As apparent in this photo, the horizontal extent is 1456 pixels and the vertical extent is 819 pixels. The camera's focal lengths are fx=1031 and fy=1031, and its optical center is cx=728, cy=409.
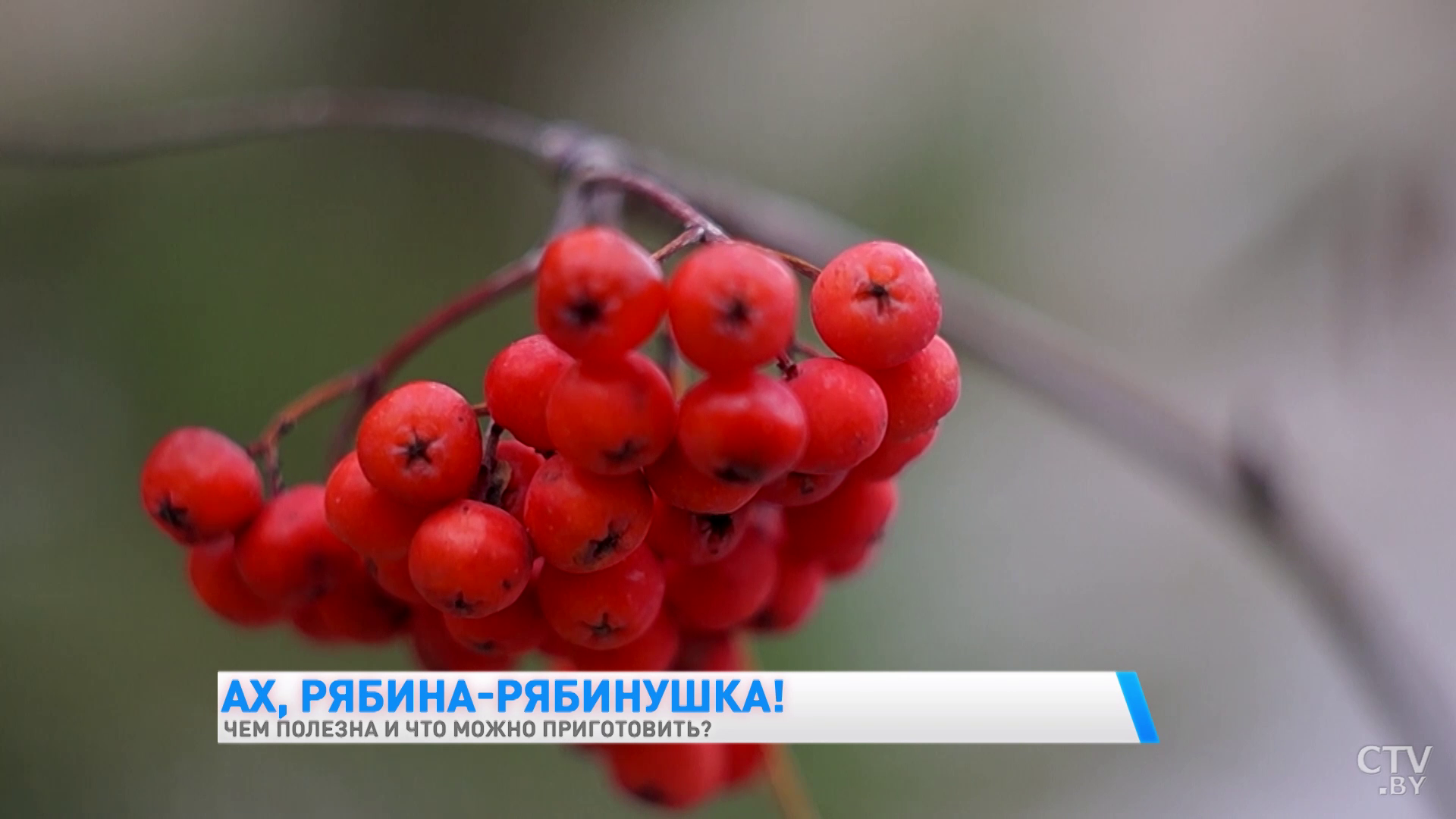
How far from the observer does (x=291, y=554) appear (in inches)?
16.5

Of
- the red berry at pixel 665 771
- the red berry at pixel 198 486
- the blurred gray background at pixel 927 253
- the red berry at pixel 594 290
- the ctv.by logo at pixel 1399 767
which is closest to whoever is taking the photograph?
the red berry at pixel 594 290

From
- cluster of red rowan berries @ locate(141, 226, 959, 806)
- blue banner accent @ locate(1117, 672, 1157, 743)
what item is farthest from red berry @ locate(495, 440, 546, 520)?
blue banner accent @ locate(1117, 672, 1157, 743)

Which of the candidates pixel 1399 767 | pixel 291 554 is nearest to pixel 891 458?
pixel 291 554

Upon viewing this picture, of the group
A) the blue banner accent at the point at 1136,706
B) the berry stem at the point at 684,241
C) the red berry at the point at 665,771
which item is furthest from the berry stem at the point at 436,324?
the blue banner accent at the point at 1136,706

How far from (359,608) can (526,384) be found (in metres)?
0.16

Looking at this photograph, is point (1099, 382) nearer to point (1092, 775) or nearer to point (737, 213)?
point (737, 213)

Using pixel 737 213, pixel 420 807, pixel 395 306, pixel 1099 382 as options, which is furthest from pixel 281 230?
pixel 1099 382

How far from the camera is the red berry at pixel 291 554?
0.42m

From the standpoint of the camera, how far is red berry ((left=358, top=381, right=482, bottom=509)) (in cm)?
35

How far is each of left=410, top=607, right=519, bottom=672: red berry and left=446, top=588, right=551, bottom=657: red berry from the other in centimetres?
4

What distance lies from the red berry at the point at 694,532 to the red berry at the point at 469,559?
52mm

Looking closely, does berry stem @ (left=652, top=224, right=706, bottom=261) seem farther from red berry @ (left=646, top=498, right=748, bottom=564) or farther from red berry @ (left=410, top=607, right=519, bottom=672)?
red berry @ (left=410, top=607, right=519, bottom=672)

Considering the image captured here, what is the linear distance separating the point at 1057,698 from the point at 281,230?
1.01 meters

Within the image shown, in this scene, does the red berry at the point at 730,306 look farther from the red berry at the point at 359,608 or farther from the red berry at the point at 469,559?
the red berry at the point at 359,608
